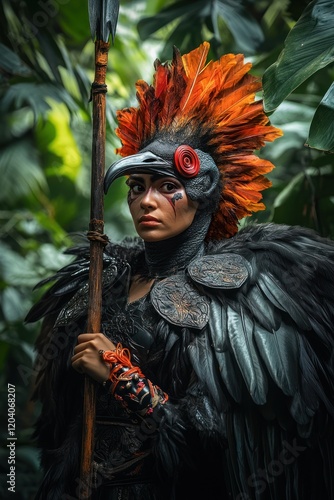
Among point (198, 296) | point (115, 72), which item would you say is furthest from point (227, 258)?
point (115, 72)

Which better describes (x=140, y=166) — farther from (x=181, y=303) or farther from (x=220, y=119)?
(x=181, y=303)

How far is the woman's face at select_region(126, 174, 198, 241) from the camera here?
7.86ft

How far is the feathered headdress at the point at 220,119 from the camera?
249 cm

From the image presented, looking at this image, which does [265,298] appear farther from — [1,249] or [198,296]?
[1,249]

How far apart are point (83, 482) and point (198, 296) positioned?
63 centimetres

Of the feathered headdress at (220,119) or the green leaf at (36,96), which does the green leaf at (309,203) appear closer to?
the feathered headdress at (220,119)

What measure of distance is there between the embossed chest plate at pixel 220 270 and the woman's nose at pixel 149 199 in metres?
0.22

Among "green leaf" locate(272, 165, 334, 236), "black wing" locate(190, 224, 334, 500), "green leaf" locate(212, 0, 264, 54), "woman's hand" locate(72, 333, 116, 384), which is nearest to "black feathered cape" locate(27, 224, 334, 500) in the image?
"black wing" locate(190, 224, 334, 500)

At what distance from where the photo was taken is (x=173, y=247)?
2.47 metres

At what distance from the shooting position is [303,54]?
2445mm

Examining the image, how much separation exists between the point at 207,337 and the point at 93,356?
33 cm

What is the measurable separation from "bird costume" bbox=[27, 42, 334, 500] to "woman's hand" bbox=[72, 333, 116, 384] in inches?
1.4

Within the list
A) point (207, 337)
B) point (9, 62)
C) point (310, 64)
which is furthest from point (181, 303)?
point (9, 62)

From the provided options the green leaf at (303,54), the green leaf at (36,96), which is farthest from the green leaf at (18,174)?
the green leaf at (303,54)
